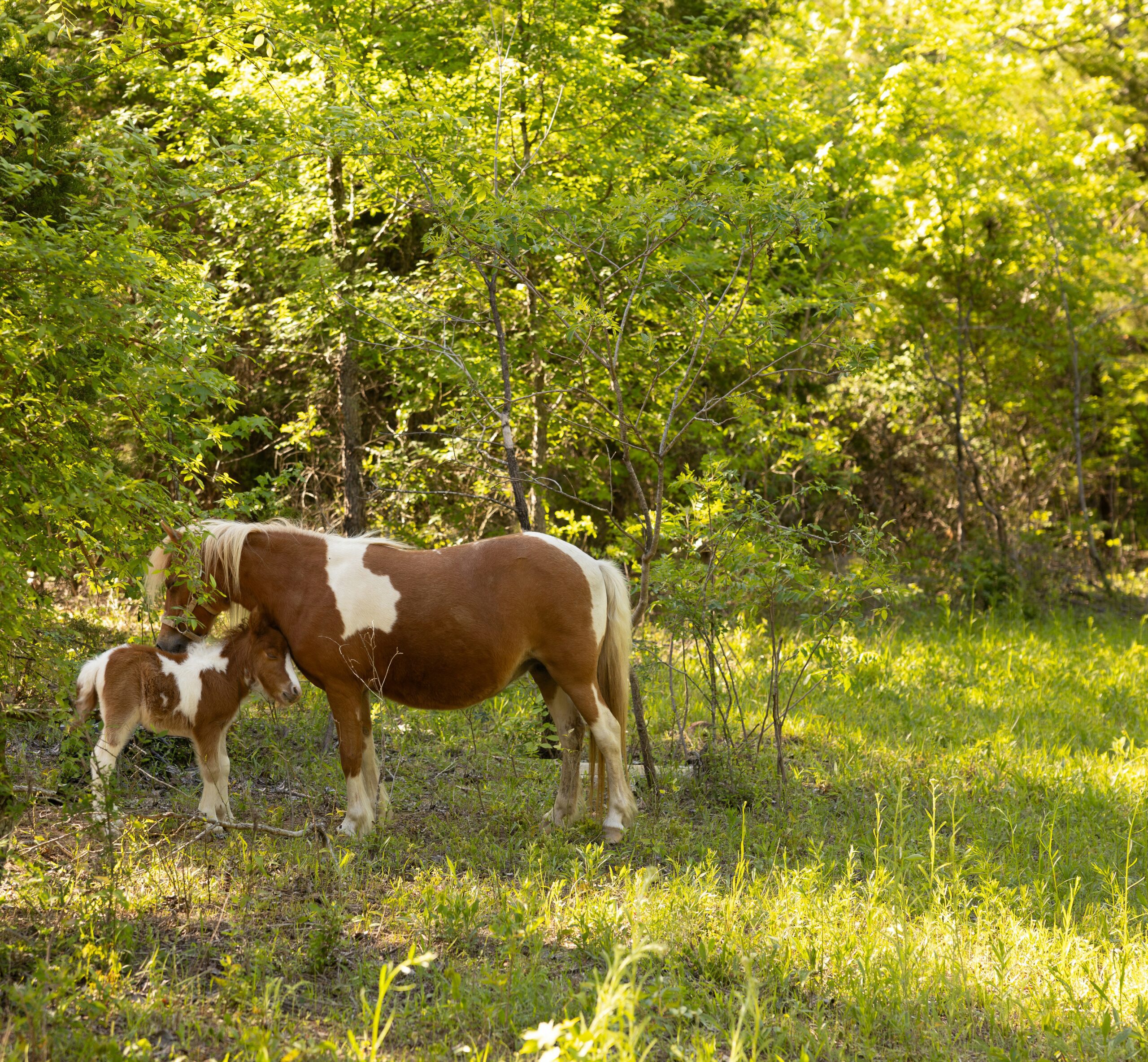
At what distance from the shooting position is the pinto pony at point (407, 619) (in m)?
5.30

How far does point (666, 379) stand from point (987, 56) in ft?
24.0

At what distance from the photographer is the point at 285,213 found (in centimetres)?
879

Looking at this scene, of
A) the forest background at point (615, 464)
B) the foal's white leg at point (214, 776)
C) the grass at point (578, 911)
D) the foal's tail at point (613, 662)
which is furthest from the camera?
the foal's tail at point (613, 662)

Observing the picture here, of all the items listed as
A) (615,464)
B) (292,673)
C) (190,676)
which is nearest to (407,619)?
(292,673)

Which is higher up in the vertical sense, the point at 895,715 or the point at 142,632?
the point at 142,632

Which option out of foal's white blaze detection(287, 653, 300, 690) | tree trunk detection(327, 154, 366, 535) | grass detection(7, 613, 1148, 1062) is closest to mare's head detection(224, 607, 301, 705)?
foal's white blaze detection(287, 653, 300, 690)

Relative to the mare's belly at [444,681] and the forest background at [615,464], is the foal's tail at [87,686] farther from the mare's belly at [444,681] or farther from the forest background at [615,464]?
the mare's belly at [444,681]

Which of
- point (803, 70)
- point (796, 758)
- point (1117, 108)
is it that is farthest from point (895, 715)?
point (1117, 108)

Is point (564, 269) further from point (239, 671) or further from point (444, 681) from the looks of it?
point (239, 671)

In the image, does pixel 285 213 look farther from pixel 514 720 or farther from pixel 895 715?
pixel 895 715

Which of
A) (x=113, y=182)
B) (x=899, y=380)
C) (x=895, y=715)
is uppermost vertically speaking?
(x=113, y=182)

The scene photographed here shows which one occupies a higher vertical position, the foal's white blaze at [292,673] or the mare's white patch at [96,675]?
the mare's white patch at [96,675]

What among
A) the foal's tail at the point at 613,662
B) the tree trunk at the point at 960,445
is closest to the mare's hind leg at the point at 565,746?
the foal's tail at the point at 613,662

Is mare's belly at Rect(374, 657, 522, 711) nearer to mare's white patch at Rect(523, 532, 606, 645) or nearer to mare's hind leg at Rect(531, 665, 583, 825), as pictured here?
mare's hind leg at Rect(531, 665, 583, 825)
